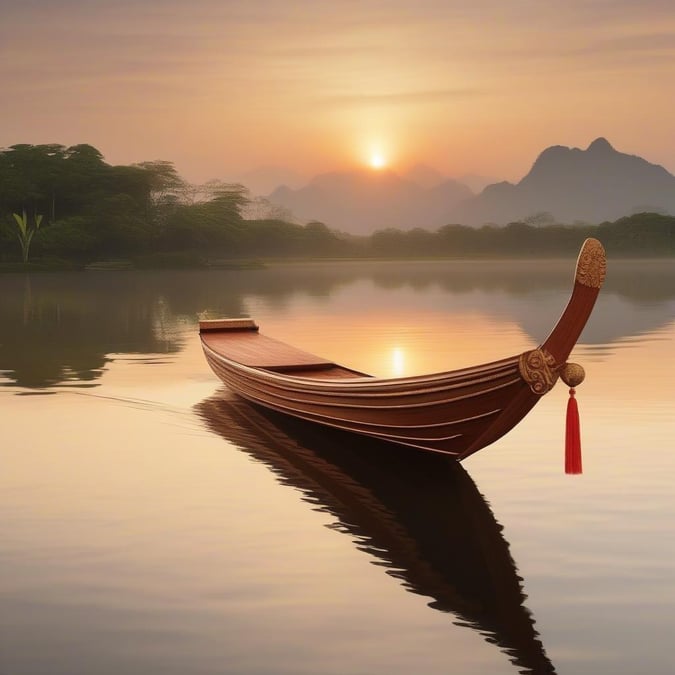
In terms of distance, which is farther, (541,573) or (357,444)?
(357,444)

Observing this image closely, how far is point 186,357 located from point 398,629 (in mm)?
11960

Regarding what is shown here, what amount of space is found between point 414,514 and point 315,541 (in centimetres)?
101

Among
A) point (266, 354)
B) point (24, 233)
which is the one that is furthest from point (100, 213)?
point (266, 354)

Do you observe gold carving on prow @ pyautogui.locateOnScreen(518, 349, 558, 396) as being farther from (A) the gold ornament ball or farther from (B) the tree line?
(B) the tree line

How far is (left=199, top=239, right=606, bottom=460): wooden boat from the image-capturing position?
6754 millimetres

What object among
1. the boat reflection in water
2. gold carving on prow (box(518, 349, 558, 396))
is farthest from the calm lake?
gold carving on prow (box(518, 349, 558, 396))

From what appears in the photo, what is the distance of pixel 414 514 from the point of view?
24.0ft

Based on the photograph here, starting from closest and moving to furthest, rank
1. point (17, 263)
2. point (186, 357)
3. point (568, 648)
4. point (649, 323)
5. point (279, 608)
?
point (568, 648)
point (279, 608)
point (186, 357)
point (649, 323)
point (17, 263)

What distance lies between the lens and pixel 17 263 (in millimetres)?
66375

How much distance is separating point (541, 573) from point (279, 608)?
1543mm

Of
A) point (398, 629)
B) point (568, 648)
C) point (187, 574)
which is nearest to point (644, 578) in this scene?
point (568, 648)

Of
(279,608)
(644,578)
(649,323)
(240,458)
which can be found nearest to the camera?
(279,608)

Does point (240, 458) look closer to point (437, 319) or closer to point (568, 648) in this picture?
point (568, 648)

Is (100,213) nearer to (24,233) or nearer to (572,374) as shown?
(24,233)
